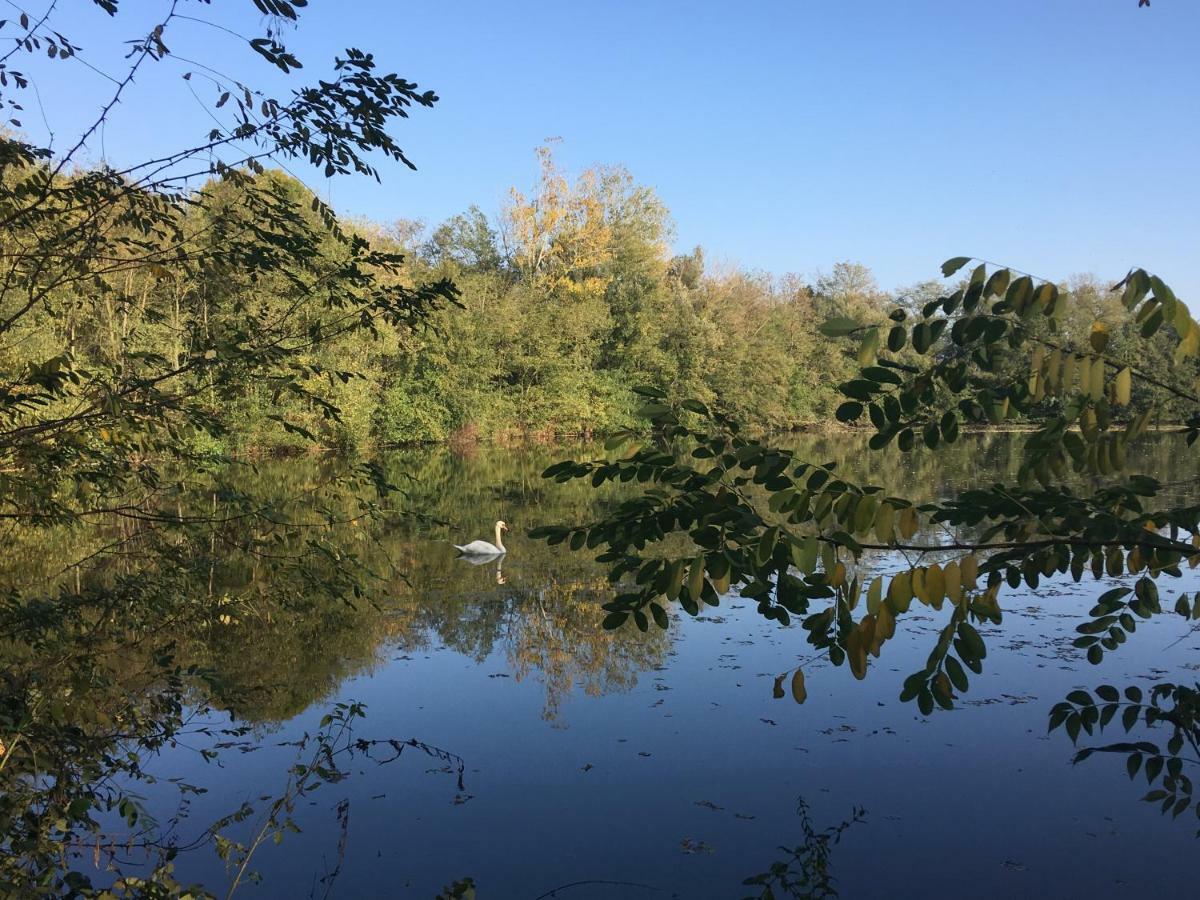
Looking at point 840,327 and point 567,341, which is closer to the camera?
point 840,327

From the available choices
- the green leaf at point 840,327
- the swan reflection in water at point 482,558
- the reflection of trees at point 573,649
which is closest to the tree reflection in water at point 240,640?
the reflection of trees at point 573,649

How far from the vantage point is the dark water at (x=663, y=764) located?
15.5ft

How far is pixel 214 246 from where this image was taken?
3621mm

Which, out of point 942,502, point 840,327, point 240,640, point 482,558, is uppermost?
point 840,327

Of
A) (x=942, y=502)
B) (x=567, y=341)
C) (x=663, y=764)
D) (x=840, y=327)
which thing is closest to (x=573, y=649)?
(x=663, y=764)

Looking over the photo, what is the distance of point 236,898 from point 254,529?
75.7 inches

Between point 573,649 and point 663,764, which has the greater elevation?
point 573,649

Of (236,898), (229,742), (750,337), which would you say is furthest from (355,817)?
(750,337)

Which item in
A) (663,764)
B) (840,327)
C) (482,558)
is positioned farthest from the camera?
(482,558)

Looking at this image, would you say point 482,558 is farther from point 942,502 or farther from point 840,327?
point 840,327

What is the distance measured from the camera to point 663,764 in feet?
20.0

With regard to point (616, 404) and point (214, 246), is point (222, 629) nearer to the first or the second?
point (214, 246)

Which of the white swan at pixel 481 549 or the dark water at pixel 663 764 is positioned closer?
the dark water at pixel 663 764

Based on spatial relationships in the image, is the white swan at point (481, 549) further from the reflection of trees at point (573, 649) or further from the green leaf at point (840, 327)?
the green leaf at point (840, 327)
